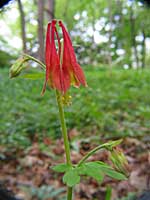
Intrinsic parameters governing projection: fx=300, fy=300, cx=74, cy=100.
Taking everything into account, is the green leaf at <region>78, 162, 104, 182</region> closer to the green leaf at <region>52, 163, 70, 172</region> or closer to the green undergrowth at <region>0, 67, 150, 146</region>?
the green leaf at <region>52, 163, 70, 172</region>

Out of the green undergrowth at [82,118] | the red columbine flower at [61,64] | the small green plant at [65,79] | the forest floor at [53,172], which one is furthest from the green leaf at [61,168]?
the green undergrowth at [82,118]

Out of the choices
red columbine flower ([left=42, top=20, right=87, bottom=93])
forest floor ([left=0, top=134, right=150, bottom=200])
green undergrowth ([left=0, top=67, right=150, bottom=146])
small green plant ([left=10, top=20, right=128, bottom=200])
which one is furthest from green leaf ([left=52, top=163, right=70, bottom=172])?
green undergrowth ([left=0, top=67, right=150, bottom=146])

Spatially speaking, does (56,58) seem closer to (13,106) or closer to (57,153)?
(57,153)

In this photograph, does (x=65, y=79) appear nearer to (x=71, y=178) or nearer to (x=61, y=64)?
(x=61, y=64)

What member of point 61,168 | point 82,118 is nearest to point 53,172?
point 82,118

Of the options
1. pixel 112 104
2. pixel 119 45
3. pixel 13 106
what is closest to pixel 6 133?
pixel 13 106
